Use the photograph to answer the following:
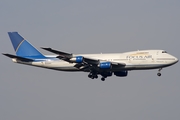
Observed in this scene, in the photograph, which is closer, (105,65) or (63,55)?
(63,55)

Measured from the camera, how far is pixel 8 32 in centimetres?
8738

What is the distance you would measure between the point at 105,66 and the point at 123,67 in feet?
10.1

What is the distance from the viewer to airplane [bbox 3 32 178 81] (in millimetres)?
75625

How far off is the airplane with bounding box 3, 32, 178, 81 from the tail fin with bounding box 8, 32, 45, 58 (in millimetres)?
376

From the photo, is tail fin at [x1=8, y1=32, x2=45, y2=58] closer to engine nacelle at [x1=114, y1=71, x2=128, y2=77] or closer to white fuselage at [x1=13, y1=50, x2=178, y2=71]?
white fuselage at [x1=13, y1=50, x2=178, y2=71]

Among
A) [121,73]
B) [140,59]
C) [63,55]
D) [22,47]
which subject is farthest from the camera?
[22,47]

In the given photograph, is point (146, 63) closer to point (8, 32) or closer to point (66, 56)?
point (66, 56)

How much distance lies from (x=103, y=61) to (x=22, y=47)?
17.3 meters

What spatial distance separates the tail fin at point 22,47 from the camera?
84781mm

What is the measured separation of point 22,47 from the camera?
282 ft

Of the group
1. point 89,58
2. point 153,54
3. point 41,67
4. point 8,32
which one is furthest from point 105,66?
point 8,32

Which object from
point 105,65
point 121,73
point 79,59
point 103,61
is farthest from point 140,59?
point 79,59

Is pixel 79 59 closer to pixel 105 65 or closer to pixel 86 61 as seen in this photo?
pixel 86 61

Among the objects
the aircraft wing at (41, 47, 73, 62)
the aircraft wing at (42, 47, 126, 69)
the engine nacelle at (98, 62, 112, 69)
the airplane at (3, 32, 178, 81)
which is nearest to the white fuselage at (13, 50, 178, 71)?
the airplane at (3, 32, 178, 81)
